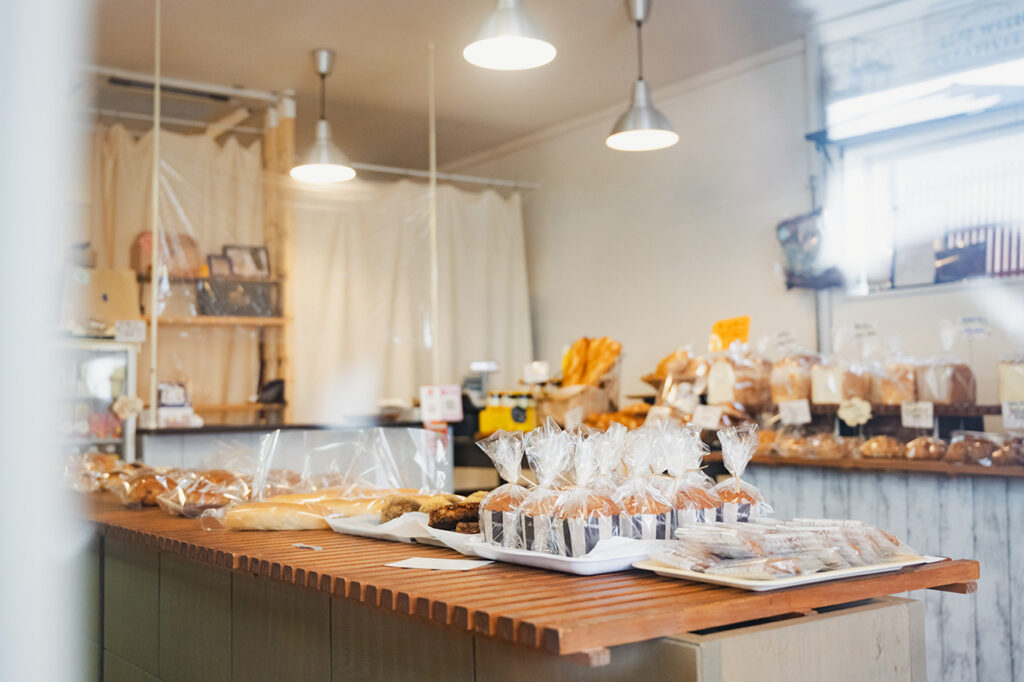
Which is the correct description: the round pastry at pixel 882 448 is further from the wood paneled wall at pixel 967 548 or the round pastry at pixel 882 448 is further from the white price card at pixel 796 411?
the white price card at pixel 796 411

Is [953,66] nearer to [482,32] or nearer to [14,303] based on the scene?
[482,32]

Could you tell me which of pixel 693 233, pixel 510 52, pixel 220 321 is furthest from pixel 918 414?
pixel 220 321

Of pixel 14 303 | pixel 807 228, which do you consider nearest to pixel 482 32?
pixel 807 228

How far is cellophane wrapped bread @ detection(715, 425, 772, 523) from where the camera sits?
158 centimetres

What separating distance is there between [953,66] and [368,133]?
4.02 meters

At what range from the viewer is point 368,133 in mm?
6949

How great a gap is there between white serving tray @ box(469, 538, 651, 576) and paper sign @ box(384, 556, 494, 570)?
0.06 metres

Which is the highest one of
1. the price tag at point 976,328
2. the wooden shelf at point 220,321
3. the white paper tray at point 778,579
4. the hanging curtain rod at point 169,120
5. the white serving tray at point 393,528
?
the hanging curtain rod at point 169,120

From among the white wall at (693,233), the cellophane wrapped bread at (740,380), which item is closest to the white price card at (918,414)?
the cellophane wrapped bread at (740,380)

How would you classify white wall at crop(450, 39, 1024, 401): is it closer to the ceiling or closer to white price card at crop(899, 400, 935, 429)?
the ceiling

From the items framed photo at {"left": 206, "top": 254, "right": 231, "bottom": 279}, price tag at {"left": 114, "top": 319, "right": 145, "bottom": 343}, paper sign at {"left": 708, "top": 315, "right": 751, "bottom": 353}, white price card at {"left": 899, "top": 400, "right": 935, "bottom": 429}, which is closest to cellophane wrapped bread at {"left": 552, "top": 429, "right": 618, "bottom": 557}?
white price card at {"left": 899, "top": 400, "right": 935, "bottom": 429}

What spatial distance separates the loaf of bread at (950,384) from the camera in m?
3.73

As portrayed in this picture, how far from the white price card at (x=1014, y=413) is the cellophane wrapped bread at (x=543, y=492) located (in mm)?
2429

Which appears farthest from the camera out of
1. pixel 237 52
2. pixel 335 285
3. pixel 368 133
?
pixel 368 133
